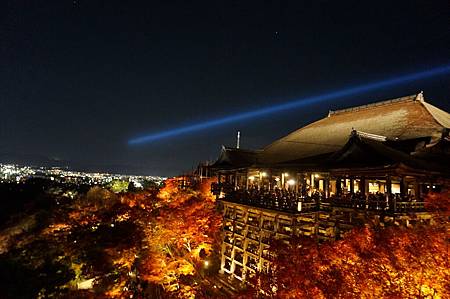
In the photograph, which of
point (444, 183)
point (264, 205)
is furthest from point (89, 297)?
point (444, 183)

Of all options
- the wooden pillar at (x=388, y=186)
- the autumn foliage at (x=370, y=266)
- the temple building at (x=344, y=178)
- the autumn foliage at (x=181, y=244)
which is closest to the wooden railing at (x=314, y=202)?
the temple building at (x=344, y=178)


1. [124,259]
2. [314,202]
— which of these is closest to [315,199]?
[314,202]

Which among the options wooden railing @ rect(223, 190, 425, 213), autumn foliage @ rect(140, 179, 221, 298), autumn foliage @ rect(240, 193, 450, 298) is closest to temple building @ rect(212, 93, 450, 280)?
wooden railing @ rect(223, 190, 425, 213)

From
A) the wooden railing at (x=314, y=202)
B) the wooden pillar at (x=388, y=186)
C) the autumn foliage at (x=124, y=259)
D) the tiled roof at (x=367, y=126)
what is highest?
the tiled roof at (x=367, y=126)

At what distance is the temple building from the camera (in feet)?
46.9

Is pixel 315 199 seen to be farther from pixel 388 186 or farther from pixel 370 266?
pixel 370 266

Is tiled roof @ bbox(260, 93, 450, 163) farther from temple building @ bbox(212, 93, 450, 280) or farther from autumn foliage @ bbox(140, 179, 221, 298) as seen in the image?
autumn foliage @ bbox(140, 179, 221, 298)

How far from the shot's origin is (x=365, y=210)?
14.1 metres

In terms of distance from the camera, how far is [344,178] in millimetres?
18938

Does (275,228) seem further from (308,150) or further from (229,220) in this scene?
(308,150)

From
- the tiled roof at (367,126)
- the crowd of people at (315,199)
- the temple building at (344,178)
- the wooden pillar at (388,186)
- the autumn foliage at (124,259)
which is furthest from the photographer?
the tiled roof at (367,126)

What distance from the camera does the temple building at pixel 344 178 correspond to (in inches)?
563

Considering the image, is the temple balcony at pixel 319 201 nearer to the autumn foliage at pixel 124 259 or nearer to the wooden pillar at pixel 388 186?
the wooden pillar at pixel 388 186

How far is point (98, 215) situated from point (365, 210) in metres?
23.7
